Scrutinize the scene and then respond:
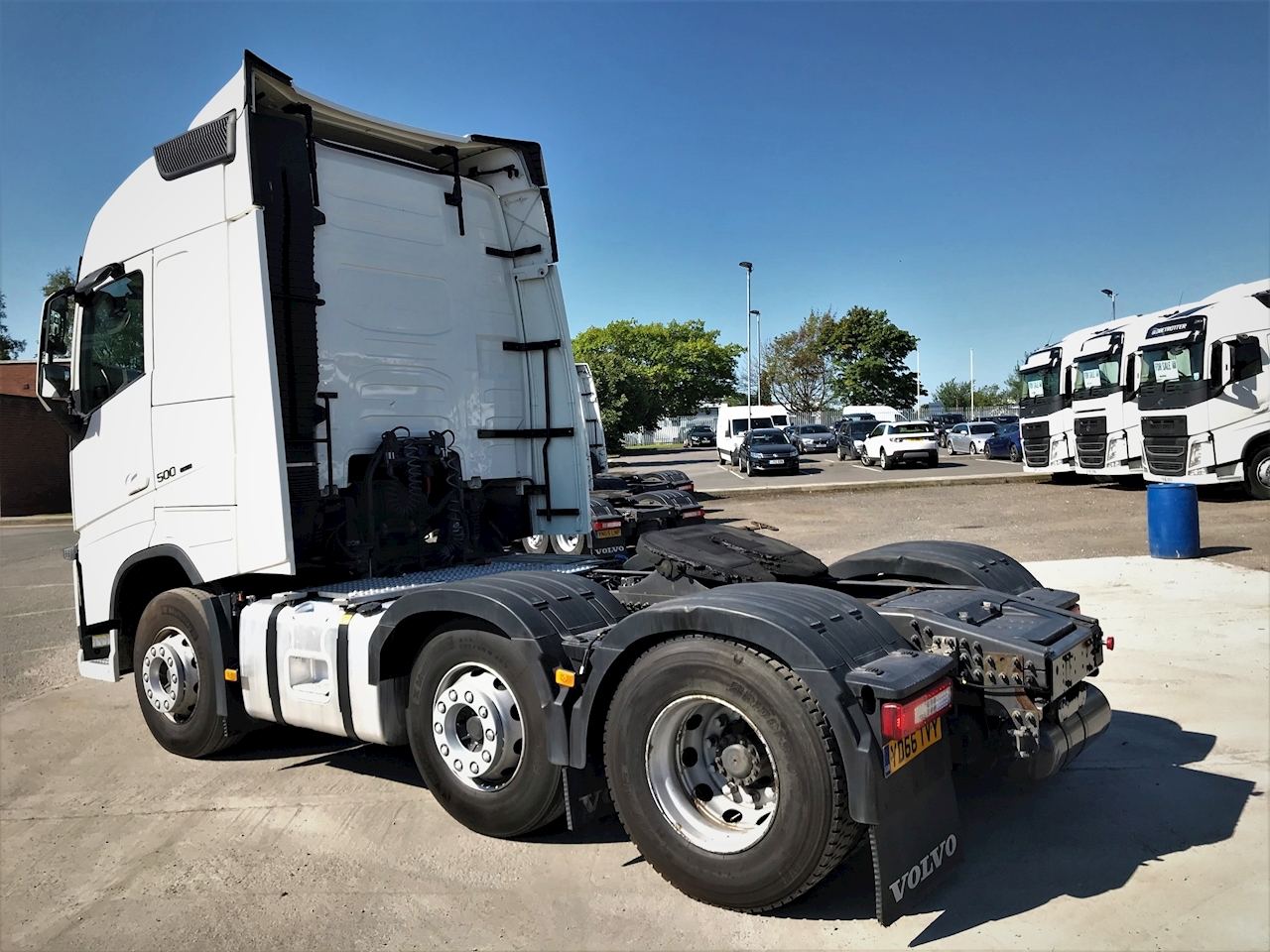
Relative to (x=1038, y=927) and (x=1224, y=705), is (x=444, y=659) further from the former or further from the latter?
(x=1224, y=705)

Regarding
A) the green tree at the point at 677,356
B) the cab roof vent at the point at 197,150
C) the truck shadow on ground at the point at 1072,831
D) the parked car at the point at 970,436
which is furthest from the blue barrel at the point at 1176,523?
the green tree at the point at 677,356

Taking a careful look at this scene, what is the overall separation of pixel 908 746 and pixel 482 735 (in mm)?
1960

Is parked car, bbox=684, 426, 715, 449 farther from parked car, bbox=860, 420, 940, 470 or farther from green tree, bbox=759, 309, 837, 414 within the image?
parked car, bbox=860, 420, 940, 470

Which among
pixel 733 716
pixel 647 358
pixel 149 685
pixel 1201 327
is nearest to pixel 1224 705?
pixel 733 716

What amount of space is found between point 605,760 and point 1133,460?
1956cm

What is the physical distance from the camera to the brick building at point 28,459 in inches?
1124

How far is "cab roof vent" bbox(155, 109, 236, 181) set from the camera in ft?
16.6

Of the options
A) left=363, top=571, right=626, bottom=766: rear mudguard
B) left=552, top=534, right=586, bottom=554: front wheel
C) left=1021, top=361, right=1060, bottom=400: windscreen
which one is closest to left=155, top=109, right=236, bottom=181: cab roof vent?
left=363, top=571, right=626, bottom=766: rear mudguard

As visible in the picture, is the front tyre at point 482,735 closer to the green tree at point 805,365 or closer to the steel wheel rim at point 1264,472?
the steel wheel rim at point 1264,472

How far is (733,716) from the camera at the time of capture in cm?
354

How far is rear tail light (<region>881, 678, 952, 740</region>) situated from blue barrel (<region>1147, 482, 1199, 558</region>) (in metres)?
9.80

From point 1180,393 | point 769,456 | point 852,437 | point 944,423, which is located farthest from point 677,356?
point 1180,393

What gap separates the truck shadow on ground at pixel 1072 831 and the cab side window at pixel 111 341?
4940mm

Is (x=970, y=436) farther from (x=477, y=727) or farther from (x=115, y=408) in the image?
(x=477, y=727)
